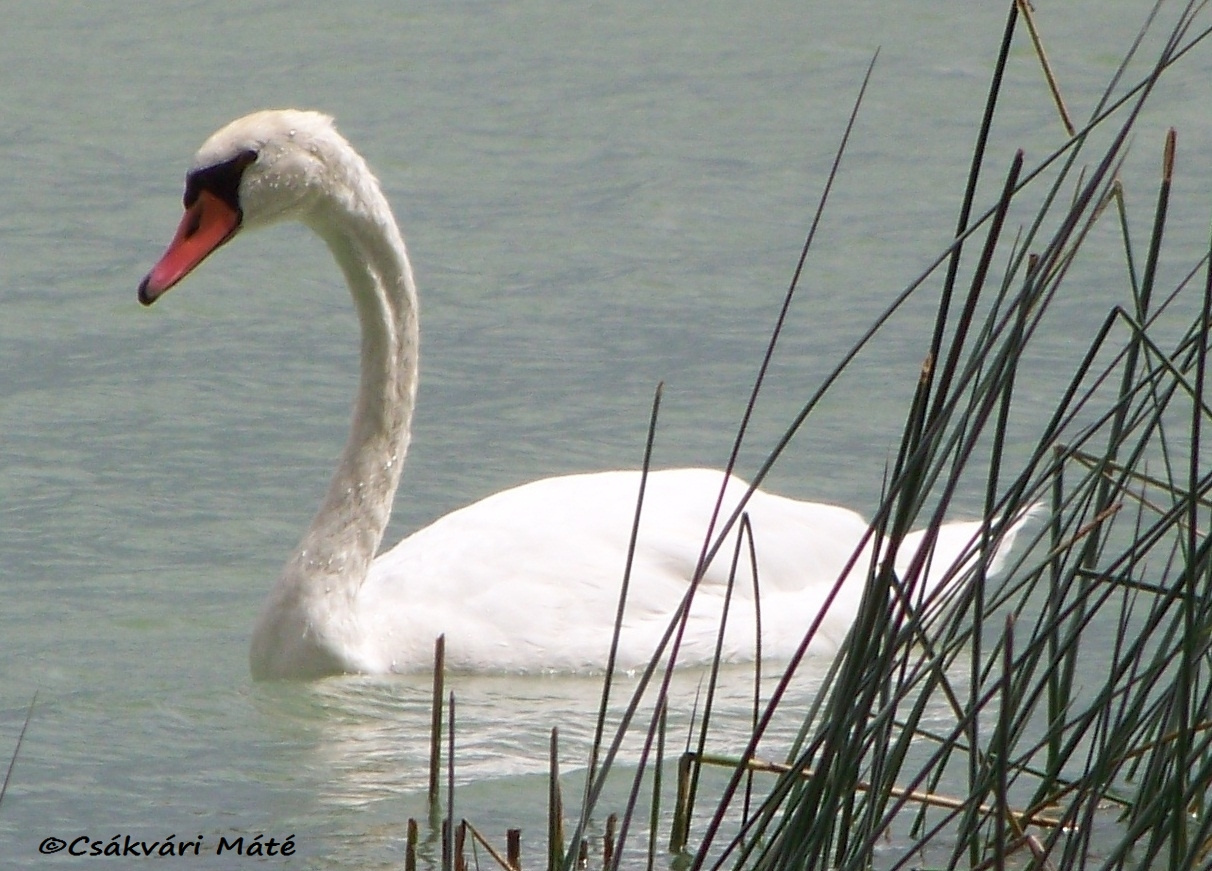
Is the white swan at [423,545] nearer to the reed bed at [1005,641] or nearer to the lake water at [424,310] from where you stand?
the lake water at [424,310]

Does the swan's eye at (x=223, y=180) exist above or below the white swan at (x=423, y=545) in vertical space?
above

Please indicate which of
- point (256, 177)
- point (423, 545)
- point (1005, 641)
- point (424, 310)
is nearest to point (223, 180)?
point (256, 177)

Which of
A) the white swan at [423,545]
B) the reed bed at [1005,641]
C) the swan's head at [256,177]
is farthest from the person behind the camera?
the white swan at [423,545]

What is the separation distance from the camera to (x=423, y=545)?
21.6ft

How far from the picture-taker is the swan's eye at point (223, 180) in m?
6.04

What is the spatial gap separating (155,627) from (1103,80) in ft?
22.1

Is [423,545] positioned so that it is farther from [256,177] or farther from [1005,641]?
[1005,641]

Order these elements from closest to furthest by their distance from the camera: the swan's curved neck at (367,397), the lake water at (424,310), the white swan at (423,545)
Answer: the lake water at (424,310), the white swan at (423,545), the swan's curved neck at (367,397)

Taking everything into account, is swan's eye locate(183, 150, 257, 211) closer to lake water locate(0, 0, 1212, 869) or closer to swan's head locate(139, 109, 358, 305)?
swan's head locate(139, 109, 358, 305)

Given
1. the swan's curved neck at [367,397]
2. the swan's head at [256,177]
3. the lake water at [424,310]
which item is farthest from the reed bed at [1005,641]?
the swan's head at [256,177]

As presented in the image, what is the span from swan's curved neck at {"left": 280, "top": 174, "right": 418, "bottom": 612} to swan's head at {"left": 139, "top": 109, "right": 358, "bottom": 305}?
87 mm

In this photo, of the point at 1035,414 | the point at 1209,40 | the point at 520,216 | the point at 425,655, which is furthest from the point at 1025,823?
the point at 1209,40

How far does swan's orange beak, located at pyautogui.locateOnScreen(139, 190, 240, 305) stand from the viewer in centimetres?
581

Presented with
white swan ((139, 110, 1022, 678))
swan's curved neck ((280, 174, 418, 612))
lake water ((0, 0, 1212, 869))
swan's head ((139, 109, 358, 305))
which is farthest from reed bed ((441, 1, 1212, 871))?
swan's head ((139, 109, 358, 305))
